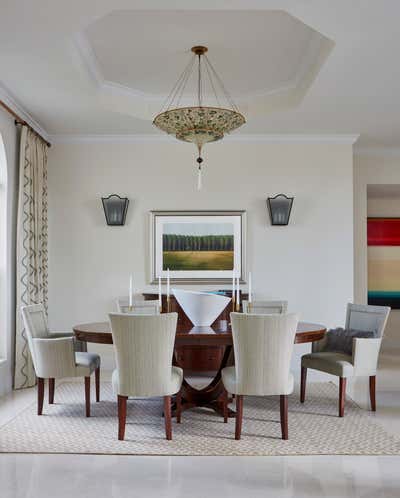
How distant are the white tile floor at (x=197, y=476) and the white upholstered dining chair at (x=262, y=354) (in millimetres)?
466

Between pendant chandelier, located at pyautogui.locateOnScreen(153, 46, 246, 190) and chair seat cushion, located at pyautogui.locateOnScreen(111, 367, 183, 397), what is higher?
pendant chandelier, located at pyautogui.locateOnScreen(153, 46, 246, 190)

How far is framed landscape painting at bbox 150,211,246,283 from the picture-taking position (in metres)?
6.16

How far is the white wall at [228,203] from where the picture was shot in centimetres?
618

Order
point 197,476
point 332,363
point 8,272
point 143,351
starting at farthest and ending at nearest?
point 8,272 < point 332,363 < point 143,351 < point 197,476

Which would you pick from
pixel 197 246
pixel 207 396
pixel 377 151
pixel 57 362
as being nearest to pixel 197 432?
pixel 207 396

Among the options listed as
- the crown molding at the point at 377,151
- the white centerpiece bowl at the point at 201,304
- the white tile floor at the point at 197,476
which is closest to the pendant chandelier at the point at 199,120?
the white centerpiece bowl at the point at 201,304

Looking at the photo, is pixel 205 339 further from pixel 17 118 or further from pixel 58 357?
pixel 17 118

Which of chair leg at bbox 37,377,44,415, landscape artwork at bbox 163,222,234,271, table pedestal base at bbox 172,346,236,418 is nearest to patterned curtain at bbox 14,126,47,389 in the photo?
chair leg at bbox 37,377,44,415

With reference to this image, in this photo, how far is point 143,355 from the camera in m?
3.56

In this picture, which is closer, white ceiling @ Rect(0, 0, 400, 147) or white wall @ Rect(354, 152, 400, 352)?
white ceiling @ Rect(0, 0, 400, 147)

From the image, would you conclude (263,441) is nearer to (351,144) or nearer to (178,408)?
(178,408)

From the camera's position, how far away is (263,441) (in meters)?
3.62

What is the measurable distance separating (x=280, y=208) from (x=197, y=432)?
2998 mm

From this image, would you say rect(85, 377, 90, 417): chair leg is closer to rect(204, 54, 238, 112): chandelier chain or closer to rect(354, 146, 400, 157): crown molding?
rect(204, 54, 238, 112): chandelier chain
